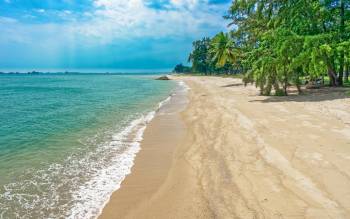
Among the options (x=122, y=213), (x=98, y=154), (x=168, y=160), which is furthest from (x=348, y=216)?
(x=98, y=154)

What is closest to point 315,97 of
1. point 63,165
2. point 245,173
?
point 245,173

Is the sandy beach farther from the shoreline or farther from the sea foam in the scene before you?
the sea foam

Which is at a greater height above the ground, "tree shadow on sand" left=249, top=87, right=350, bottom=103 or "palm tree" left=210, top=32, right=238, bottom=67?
"palm tree" left=210, top=32, right=238, bottom=67

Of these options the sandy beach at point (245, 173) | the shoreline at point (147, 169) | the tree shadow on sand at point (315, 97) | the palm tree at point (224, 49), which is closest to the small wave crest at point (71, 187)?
the shoreline at point (147, 169)

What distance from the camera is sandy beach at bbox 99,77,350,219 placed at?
632 cm

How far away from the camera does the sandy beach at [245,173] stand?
6.32 metres

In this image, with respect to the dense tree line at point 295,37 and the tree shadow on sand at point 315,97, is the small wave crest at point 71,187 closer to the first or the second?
the tree shadow on sand at point 315,97

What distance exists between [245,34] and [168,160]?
25.7m

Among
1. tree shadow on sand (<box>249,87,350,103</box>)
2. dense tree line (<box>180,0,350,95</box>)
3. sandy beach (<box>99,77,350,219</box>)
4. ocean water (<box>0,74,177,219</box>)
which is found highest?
dense tree line (<box>180,0,350,95</box>)

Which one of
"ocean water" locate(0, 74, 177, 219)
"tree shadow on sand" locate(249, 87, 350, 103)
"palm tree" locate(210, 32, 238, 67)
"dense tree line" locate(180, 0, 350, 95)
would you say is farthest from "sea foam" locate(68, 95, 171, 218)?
"palm tree" locate(210, 32, 238, 67)

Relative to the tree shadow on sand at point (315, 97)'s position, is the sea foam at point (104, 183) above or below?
below

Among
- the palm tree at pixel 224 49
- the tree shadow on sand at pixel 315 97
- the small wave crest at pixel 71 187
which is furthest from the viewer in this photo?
the palm tree at pixel 224 49

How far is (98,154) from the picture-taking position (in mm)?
11516

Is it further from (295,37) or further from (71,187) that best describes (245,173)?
(295,37)
